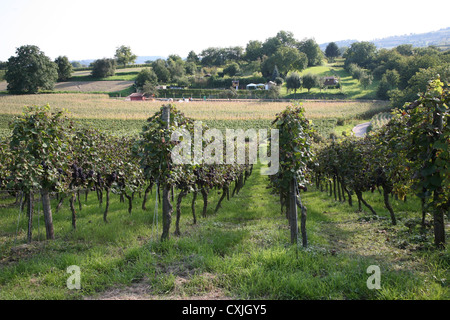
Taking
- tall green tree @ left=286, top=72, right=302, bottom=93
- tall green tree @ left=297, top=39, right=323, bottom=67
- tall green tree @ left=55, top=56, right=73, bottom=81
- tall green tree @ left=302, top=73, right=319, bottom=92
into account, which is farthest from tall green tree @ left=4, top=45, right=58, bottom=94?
tall green tree @ left=297, top=39, right=323, bottom=67

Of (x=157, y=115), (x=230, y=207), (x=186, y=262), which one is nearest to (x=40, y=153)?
(x=157, y=115)

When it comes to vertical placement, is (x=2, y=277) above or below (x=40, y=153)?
below

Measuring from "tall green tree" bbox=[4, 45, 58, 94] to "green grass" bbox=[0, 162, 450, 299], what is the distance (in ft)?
222

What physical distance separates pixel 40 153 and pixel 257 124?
3653 centimetres

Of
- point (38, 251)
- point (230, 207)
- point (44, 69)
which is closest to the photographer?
point (38, 251)

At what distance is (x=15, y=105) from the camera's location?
49438 mm

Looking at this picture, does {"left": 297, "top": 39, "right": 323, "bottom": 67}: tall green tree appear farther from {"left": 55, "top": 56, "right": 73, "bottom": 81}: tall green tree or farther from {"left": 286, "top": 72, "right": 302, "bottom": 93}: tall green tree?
{"left": 55, "top": 56, "right": 73, "bottom": 81}: tall green tree

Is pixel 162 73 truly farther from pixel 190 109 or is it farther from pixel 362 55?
pixel 362 55

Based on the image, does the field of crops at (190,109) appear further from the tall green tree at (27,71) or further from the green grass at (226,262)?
the green grass at (226,262)

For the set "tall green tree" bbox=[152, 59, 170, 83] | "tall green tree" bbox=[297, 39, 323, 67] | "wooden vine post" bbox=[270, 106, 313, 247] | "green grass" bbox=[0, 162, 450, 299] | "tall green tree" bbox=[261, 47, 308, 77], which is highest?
"tall green tree" bbox=[297, 39, 323, 67]

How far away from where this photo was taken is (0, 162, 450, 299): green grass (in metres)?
5.19

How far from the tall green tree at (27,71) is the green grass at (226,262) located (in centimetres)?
6782

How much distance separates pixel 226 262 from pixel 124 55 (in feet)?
433

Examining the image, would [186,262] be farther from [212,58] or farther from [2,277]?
[212,58]
